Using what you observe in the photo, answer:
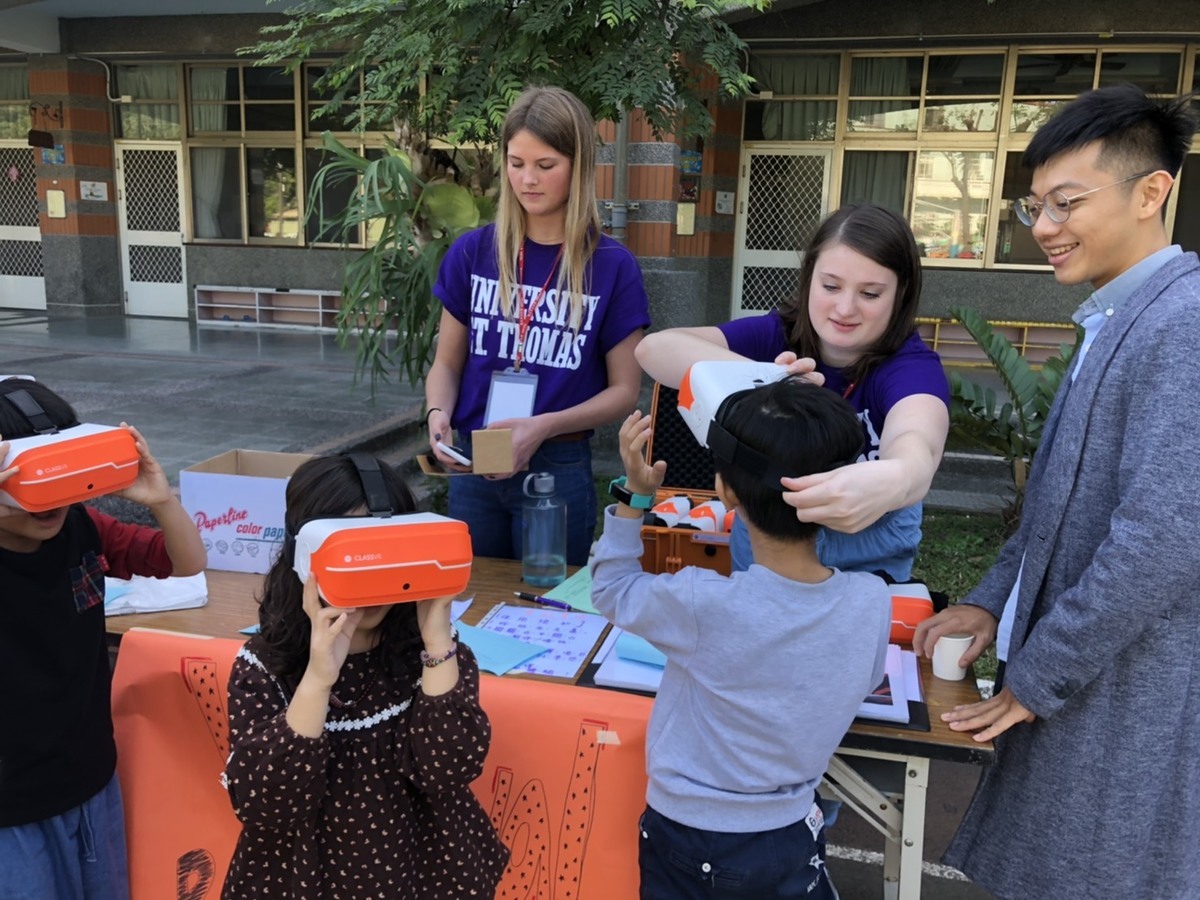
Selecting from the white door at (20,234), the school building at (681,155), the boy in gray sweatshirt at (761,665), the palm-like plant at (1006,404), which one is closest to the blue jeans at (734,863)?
the boy in gray sweatshirt at (761,665)

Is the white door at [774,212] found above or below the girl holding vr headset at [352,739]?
above

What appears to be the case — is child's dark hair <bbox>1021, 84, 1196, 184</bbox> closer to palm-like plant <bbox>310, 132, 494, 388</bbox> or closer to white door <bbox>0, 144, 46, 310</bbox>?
palm-like plant <bbox>310, 132, 494, 388</bbox>

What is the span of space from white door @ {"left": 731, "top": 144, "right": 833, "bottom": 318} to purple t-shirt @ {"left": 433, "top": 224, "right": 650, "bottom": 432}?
7.46 m

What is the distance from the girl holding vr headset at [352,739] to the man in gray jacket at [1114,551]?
893mm

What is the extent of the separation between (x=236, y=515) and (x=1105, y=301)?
1.99m

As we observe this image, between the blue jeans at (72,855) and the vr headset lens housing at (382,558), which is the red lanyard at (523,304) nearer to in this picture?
the vr headset lens housing at (382,558)

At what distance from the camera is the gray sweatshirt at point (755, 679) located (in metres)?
1.37

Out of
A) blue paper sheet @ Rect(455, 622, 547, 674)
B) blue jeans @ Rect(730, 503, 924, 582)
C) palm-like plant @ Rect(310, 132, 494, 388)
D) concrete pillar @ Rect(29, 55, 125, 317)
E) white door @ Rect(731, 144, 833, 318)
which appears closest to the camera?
blue jeans @ Rect(730, 503, 924, 582)

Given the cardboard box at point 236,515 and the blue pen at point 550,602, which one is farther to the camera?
the cardboard box at point 236,515

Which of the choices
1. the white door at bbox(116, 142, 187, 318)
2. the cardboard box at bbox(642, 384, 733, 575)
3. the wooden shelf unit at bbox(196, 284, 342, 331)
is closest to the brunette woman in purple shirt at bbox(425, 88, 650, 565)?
the cardboard box at bbox(642, 384, 733, 575)

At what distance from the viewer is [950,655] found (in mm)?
1773

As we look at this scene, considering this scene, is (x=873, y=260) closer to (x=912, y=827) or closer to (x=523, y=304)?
(x=523, y=304)

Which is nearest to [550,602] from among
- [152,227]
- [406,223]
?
[406,223]

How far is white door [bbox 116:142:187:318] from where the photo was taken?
445 inches
